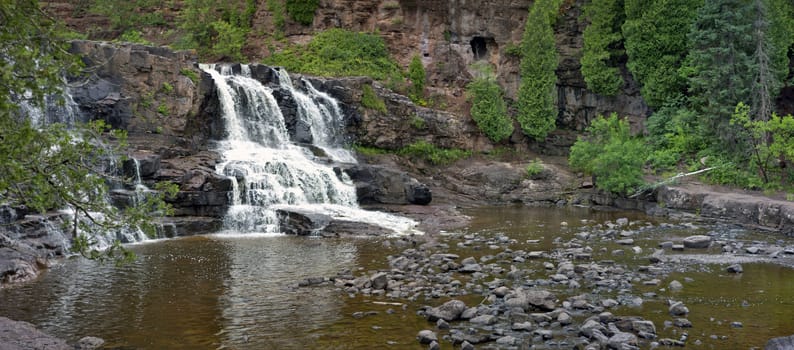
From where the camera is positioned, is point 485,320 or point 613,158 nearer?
point 485,320

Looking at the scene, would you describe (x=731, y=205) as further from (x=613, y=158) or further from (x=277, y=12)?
(x=277, y=12)

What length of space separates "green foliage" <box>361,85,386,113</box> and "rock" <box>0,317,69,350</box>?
26.6 metres

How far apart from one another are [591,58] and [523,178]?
998 cm

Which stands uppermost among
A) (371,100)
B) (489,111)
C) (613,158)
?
(371,100)

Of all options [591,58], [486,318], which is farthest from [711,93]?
[486,318]

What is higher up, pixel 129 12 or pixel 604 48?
pixel 129 12

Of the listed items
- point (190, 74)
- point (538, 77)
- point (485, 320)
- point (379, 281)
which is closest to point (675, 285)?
point (485, 320)

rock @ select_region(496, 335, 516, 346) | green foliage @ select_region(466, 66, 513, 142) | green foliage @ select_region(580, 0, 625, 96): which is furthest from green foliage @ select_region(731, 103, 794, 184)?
rock @ select_region(496, 335, 516, 346)

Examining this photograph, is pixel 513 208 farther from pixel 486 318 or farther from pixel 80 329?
pixel 80 329

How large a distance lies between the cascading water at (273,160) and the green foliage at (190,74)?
3.21 feet

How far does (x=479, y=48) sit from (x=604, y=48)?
8.70 m

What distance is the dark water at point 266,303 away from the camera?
983 centimetres

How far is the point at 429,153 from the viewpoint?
120ft

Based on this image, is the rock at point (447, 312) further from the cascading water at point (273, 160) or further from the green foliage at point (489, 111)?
the green foliage at point (489, 111)
